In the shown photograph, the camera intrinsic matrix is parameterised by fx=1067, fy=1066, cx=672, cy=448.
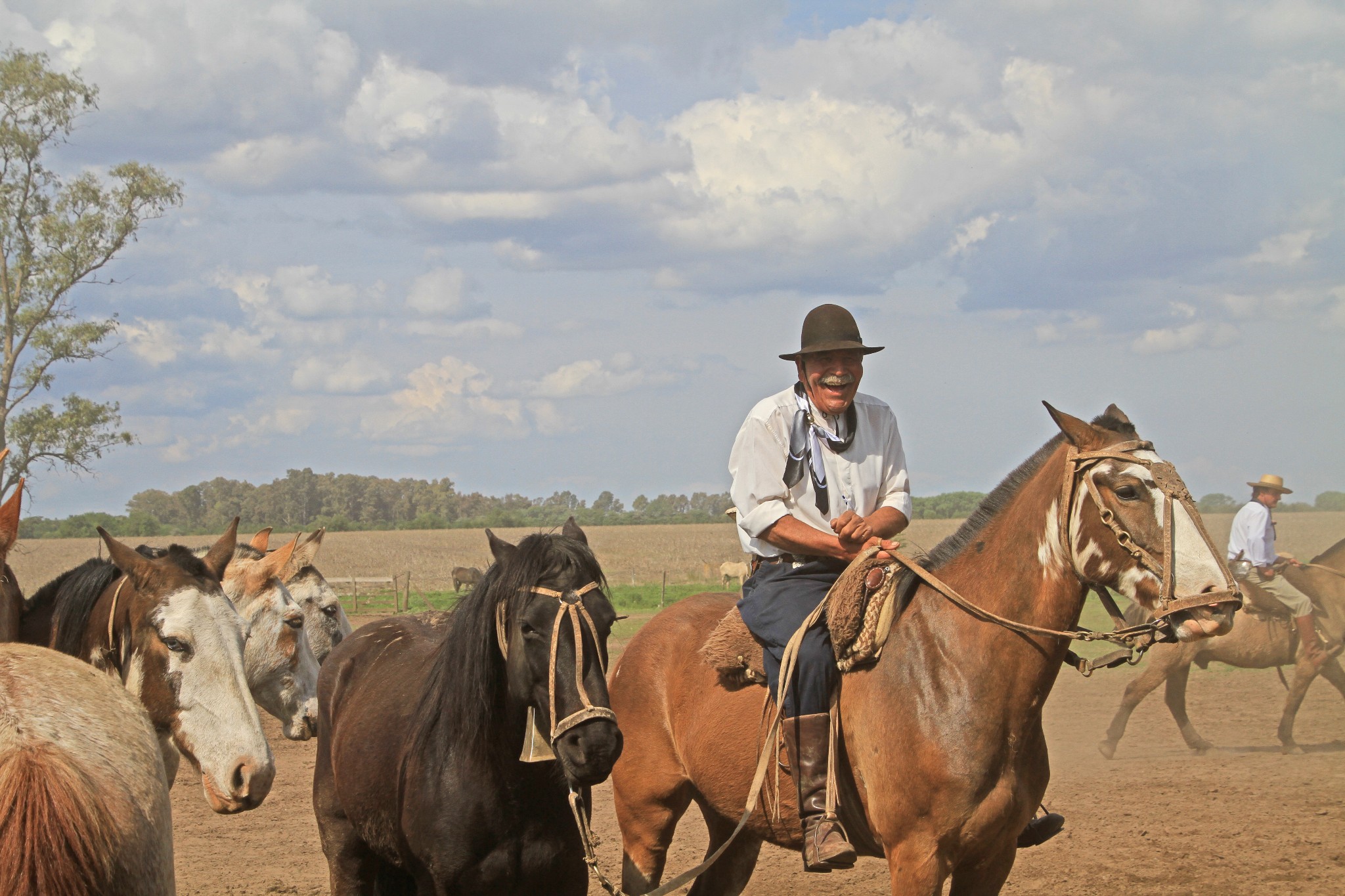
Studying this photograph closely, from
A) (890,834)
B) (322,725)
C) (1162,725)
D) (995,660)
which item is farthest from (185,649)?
(1162,725)

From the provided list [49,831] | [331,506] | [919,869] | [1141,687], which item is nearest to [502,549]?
[919,869]

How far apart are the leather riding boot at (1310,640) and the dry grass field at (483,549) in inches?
539

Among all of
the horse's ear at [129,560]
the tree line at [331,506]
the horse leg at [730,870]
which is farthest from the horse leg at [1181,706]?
the tree line at [331,506]

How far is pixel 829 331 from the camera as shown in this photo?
15.6 ft

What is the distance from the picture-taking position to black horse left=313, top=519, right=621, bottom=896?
381 centimetres

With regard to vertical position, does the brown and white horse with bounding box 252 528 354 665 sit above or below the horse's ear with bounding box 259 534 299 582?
below

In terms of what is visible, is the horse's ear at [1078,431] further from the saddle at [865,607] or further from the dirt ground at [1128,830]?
the dirt ground at [1128,830]

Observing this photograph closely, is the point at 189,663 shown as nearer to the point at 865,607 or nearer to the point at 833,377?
the point at 865,607

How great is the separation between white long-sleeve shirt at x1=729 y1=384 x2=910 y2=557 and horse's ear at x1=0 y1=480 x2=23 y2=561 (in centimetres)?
281

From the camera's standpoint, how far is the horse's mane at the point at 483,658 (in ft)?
13.4

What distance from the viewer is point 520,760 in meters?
4.08

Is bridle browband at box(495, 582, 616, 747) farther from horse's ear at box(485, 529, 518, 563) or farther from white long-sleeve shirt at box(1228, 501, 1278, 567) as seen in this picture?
white long-sleeve shirt at box(1228, 501, 1278, 567)

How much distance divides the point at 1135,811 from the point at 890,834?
18.9ft

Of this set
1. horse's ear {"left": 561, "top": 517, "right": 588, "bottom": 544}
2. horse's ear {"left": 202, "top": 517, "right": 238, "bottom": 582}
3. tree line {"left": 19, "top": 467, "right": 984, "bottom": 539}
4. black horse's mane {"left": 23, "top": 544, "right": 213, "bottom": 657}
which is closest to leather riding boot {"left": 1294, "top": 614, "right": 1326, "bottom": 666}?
horse's ear {"left": 561, "top": 517, "right": 588, "bottom": 544}
